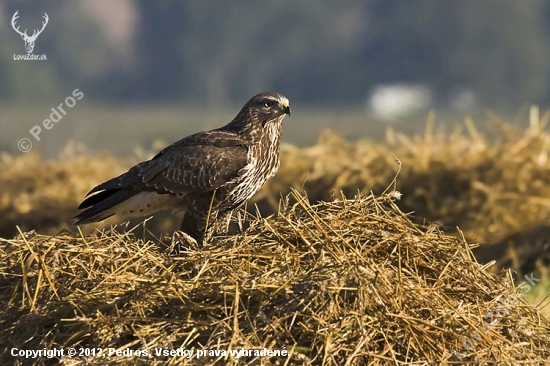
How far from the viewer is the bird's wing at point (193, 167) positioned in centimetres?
618

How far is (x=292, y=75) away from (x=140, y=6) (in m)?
28.5

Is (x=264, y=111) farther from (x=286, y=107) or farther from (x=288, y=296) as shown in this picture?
(x=288, y=296)

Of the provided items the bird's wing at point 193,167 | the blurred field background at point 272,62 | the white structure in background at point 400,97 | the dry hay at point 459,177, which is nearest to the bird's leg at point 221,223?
the bird's wing at point 193,167

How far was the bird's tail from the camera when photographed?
21.4ft

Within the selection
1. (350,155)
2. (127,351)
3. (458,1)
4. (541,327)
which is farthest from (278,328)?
(458,1)

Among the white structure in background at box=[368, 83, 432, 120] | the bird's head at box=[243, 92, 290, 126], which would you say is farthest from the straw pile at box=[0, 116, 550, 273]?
the white structure in background at box=[368, 83, 432, 120]

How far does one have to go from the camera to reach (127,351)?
417cm

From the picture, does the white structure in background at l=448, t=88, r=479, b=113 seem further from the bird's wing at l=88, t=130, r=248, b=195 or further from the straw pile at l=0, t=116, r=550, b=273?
the bird's wing at l=88, t=130, r=248, b=195

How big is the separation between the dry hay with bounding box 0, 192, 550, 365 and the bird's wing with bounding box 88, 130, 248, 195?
992mm

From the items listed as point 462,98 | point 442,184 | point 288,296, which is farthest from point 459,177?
point 462,98

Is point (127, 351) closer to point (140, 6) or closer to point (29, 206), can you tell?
point (29, 206)

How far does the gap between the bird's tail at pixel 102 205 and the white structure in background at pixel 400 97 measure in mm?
60346

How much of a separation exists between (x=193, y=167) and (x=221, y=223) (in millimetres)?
474

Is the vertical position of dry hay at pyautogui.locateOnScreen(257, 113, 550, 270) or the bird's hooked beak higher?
the bird's hooked beak
